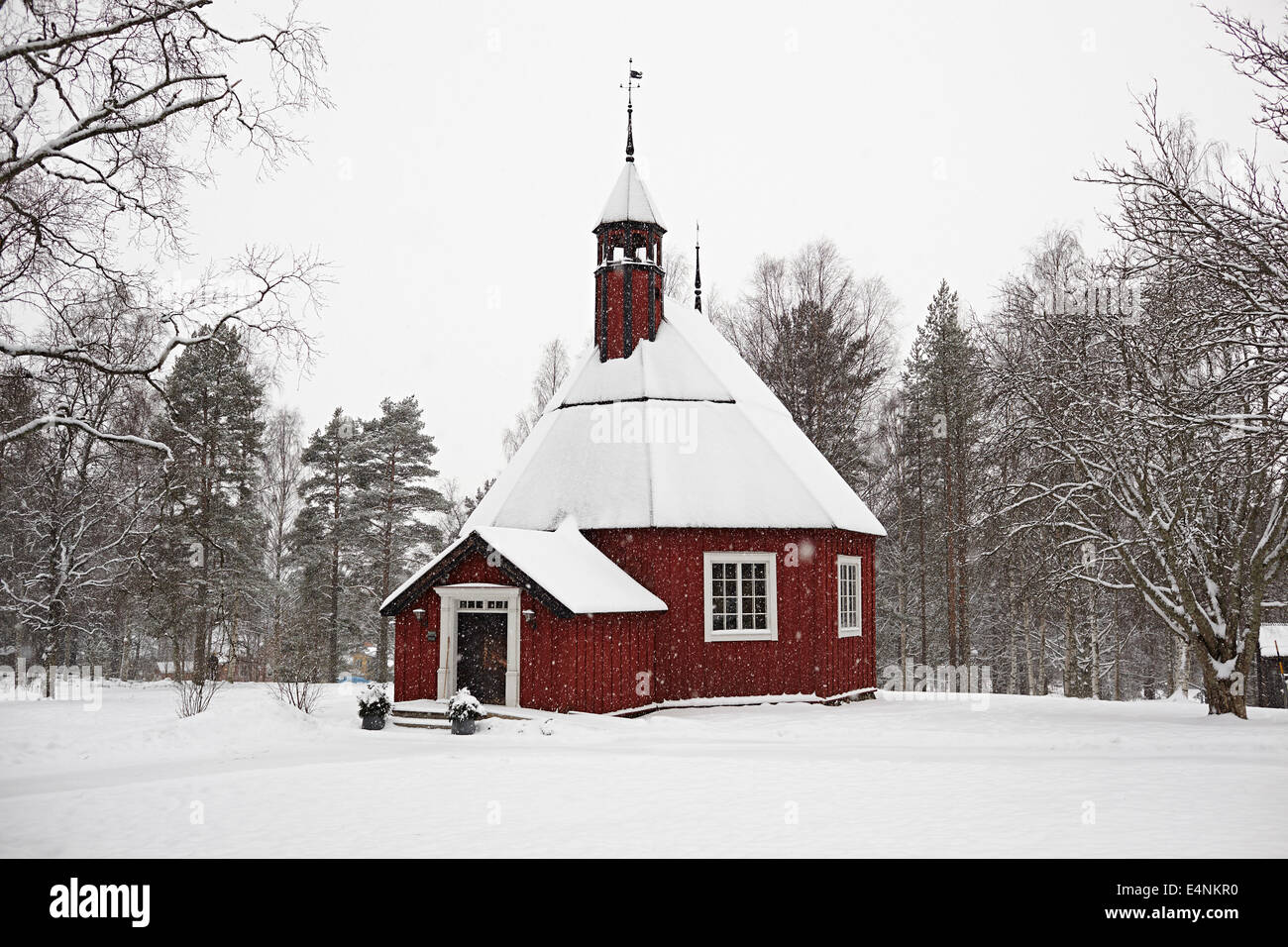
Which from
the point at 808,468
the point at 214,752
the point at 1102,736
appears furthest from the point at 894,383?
the point at 214,752

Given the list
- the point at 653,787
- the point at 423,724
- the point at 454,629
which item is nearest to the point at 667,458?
the point at 454,629

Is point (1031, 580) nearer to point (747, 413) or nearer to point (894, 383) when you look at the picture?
point (747, 413)

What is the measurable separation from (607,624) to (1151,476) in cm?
949

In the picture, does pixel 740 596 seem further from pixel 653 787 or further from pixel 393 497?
pixel 393 497

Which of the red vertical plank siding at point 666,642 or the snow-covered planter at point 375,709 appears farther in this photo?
the red vertical plank siding at point 666,642

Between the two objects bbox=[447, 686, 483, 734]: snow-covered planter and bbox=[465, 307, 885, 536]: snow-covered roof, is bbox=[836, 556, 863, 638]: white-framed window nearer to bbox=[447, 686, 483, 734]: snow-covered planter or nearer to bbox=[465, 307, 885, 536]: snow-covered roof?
bbox=[465, 307, 885, 536]: snow-covered roof

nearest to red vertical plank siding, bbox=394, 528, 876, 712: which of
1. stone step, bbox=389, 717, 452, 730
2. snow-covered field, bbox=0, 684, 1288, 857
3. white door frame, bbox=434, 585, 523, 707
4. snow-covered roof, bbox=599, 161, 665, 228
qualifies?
white door frame, bbox=434, 585, 523, 707

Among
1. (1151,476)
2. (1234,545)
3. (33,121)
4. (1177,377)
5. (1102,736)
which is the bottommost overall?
(1102,736)

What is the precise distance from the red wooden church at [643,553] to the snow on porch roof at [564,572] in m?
0.04

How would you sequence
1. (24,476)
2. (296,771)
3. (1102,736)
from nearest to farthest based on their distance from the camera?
(296,771)
(1102,736)
(24,476)

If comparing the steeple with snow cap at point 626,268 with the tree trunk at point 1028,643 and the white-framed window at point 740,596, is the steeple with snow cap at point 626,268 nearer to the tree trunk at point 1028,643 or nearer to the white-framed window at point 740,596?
the white-framed window at point 740,596

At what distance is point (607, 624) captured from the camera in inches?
567

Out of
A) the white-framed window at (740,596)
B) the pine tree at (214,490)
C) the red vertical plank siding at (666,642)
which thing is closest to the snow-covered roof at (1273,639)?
the red vertical plank siding at (666,642)

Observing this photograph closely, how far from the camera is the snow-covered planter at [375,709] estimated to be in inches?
547
